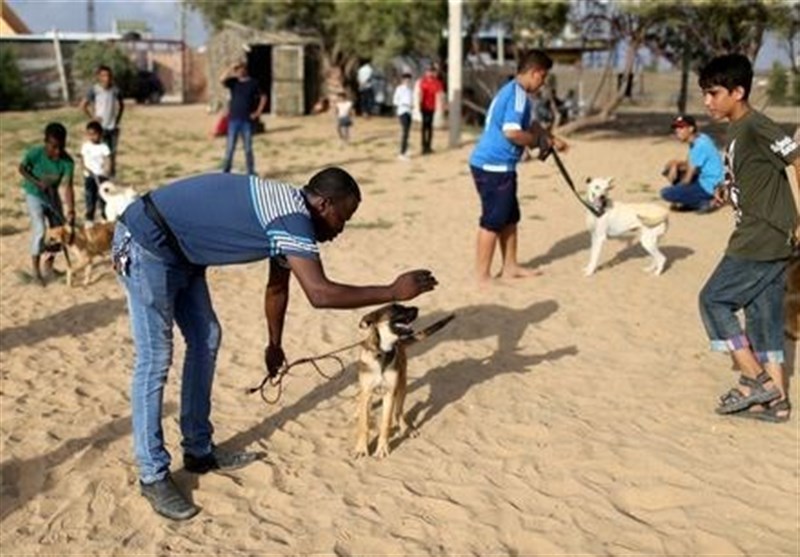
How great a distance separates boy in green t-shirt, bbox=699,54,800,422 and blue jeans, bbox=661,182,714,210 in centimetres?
677

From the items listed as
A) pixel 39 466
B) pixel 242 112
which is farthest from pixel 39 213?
pixel 242 112

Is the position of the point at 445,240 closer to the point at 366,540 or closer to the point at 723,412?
the point at 723,412

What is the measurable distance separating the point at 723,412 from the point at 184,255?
3342 millimetres

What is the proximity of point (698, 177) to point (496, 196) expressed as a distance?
5.37m

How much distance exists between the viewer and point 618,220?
28.4ft

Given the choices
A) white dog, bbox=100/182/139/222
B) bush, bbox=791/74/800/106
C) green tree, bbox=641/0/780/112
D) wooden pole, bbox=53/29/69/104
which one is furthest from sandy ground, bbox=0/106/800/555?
wooden pole, bbox=53/29/69/104

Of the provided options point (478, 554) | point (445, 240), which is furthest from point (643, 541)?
point (445, 240)

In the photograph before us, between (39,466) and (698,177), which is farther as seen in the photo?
(698,177)

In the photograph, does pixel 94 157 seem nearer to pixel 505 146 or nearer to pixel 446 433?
pixel 505 146

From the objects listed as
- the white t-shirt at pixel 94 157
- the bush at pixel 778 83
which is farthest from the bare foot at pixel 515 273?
the bush at pixel 778 83

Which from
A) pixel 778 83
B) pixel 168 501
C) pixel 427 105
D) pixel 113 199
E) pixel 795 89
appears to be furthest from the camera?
pixel 778 83

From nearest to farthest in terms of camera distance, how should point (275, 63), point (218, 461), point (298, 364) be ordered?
point (218, 461) < point (298, 364) < point (275, 63)

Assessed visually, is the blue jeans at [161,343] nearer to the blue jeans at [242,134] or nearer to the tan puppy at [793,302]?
the tan puppy at [793,302]

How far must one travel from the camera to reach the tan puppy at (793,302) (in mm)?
6586
